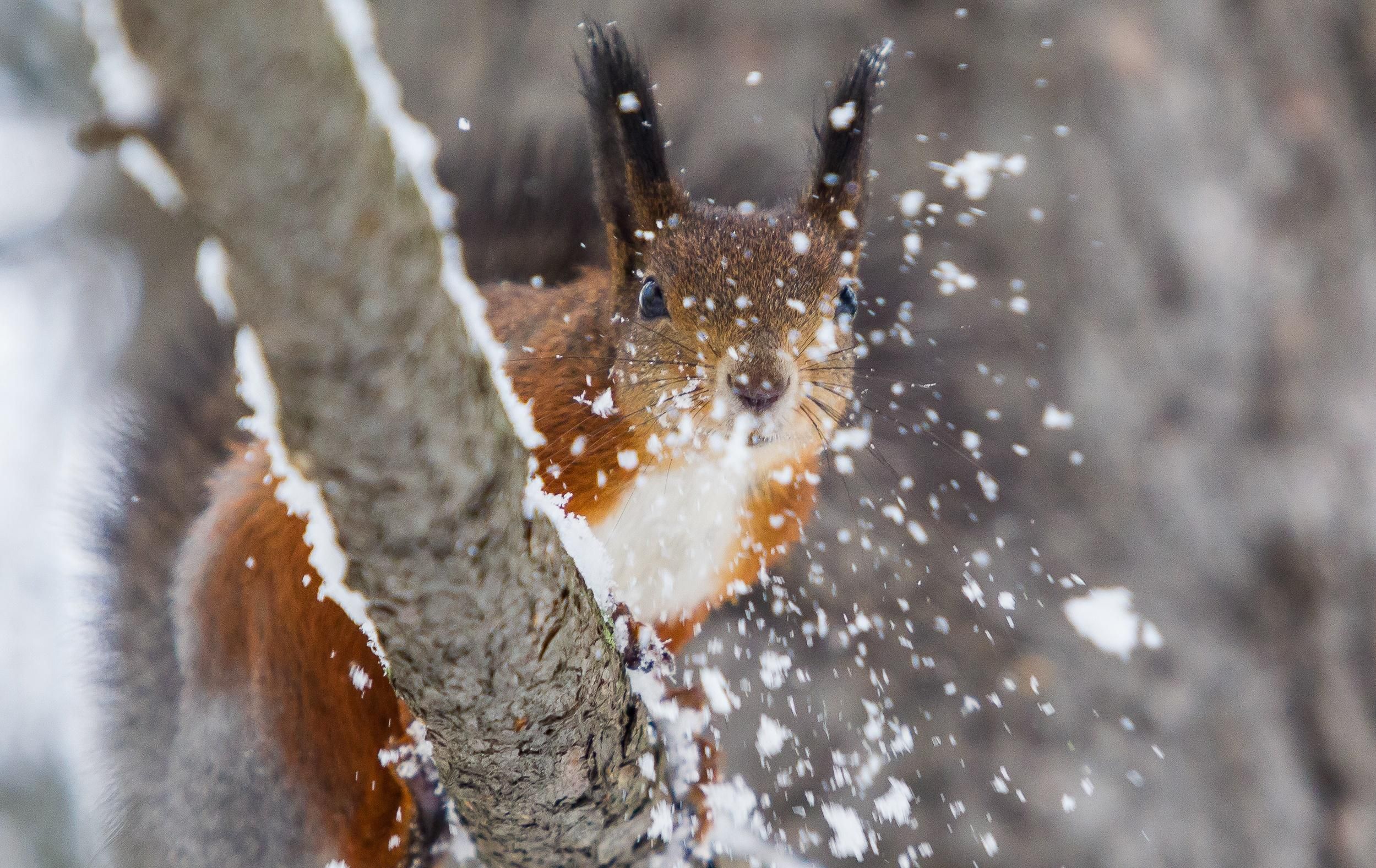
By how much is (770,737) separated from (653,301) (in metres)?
0.94

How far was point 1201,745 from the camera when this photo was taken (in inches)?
55.7

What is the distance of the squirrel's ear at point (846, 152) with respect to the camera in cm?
104

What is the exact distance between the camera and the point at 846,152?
112cm

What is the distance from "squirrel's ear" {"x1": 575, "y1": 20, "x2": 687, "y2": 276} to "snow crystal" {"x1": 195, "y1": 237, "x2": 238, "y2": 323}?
2.21 feet

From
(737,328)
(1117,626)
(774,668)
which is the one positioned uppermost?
(737,328)

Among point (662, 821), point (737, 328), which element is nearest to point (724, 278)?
point (737, 328)

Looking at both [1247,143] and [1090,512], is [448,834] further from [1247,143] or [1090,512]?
[1247,143]

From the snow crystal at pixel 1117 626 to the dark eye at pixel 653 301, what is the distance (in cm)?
91

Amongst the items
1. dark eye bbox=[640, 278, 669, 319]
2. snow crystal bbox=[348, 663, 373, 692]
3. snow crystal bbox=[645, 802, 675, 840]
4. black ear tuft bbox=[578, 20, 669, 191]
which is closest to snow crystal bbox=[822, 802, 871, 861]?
snow crystal bbox=[645, 802, 675, 840]

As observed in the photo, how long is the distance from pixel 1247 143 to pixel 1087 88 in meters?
0.27

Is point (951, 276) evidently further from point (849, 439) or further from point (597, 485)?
point (597, 485)

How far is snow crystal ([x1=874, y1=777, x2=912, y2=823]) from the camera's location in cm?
152

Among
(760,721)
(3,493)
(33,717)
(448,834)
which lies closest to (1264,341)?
(760,721)

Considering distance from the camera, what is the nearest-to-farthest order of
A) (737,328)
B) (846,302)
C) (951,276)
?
(737,328) < (846,302) < (951,276)
